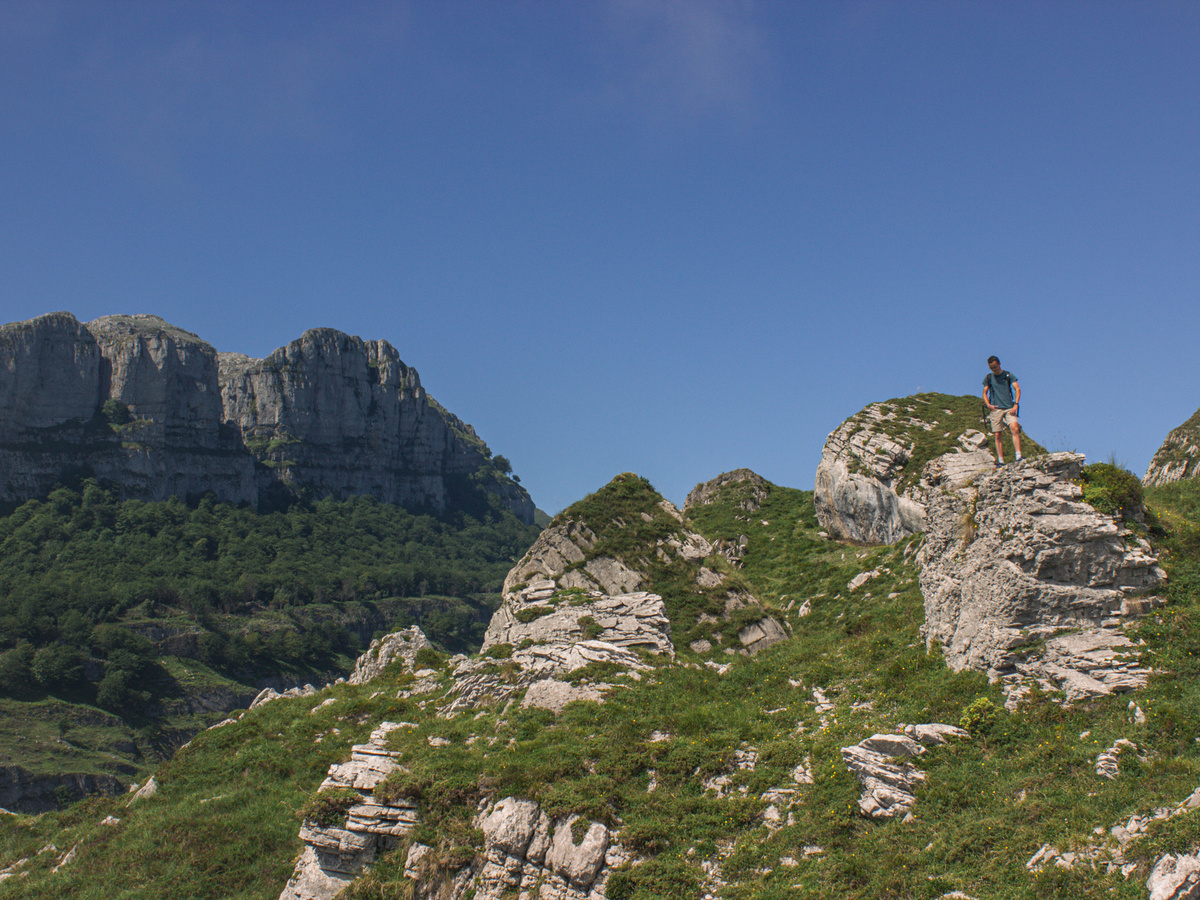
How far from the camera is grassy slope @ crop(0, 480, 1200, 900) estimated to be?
34.3 feet

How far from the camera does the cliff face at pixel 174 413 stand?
487 feet

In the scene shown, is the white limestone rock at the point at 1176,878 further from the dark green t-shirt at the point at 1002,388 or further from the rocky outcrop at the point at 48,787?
the rocky outcrop at the point at 48,787

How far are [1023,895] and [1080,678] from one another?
4640 mm

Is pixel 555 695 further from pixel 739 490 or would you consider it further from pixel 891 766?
pixel 739 490

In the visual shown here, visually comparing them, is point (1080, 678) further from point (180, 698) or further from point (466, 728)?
point (180, 698)

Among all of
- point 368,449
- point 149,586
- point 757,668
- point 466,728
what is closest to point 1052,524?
point 757,668

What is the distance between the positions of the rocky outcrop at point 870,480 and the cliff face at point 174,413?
510ft

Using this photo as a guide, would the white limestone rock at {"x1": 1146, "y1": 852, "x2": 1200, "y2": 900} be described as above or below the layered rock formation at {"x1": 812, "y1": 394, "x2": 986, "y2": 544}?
below

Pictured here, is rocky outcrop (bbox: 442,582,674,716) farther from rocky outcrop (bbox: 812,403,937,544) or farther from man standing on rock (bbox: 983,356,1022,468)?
rocky outcrop (bbox: 812,403,937,544)

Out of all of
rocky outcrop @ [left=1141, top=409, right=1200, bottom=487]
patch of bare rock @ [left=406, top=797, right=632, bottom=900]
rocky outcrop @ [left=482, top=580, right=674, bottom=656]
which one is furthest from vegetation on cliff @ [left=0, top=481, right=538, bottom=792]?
rocky outcrop @ [left=1141, top=409, right=1200, bottom=487]

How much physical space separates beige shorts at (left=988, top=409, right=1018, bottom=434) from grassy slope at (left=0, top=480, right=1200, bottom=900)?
3445 millimetres

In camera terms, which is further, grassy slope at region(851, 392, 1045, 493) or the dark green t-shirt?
grassy slope at region(851, 392, 1045, 493)

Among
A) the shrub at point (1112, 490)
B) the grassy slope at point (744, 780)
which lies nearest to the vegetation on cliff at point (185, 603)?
the grassy slope at point (744, 780)

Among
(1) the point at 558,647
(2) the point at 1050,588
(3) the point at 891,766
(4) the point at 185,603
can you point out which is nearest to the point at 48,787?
(4) the point at 185,603
